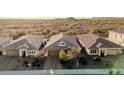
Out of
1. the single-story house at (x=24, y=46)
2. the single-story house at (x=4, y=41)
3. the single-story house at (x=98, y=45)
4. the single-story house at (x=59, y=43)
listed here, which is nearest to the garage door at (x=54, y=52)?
the single-story house at (x=59, y=43)

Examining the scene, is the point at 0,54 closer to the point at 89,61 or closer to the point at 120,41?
the point at 89,61

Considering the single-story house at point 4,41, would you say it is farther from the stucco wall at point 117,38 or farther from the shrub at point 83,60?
the stucco wall at point 117,38

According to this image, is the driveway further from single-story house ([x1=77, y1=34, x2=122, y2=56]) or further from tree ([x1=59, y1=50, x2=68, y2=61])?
single-story house ([x1=77, y1=34, x2=122, y2=56])

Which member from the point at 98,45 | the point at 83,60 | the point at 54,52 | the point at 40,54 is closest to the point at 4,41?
the point at 40,54

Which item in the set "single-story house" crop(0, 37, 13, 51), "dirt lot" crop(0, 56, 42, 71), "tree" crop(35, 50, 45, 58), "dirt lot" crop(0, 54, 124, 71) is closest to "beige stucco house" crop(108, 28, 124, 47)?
"dirt lot" crop(0, 54, 124, 71)
